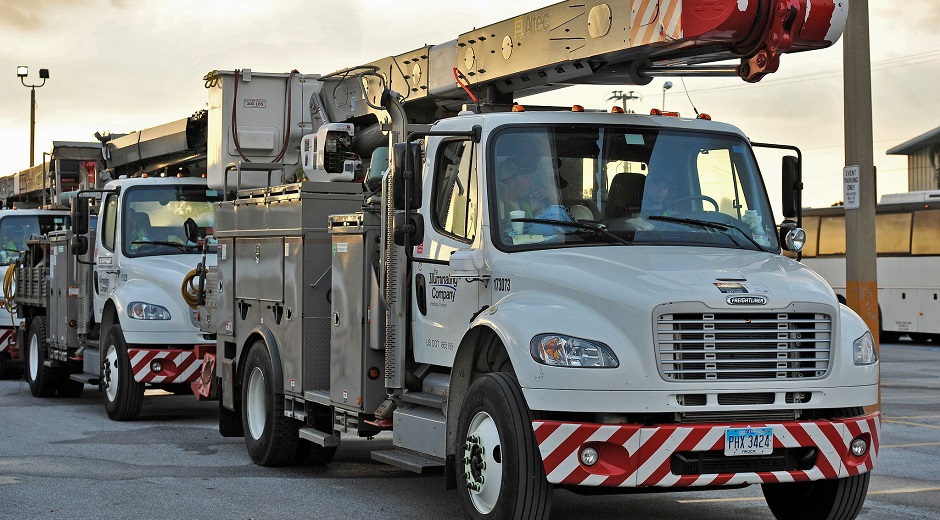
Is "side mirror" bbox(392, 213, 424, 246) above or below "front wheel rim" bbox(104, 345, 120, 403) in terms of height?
above

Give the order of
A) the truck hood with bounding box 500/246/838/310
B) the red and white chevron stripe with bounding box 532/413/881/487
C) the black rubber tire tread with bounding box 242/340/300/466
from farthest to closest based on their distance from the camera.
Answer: the black rubber tire tread with bounding box 242/340/300/466
the truck hood with bounding box 500/246/838/310
the red and white chevron stripe with bounding box 532/413/881/487

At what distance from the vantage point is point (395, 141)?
947 cm

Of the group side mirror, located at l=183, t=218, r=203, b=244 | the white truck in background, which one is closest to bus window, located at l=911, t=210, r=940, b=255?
the white truck in background

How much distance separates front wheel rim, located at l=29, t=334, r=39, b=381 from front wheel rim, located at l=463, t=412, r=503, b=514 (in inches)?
449

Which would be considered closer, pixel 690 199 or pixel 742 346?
pixel 742 346

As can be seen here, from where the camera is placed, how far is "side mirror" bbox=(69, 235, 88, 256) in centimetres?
1619

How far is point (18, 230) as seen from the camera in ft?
70.3

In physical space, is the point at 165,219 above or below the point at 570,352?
above

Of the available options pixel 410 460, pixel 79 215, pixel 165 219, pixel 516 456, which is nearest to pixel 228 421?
pixel 165 219

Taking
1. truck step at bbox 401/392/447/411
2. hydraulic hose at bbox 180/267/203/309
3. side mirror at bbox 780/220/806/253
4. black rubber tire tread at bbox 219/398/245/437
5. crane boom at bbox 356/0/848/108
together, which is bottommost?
black rubber tire tread at bbox 219/398/245/437

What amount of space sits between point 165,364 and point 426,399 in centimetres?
630

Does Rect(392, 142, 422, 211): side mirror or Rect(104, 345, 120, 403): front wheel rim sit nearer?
Rect(392, 142, 422, 211): side mirror

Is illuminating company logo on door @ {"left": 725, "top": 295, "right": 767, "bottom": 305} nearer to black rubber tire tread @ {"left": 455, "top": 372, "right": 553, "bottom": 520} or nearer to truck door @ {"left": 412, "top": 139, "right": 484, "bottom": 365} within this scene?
black rubber tire tread @ {"left": 455, "top": 372, "right": 553, "bottom": 520}

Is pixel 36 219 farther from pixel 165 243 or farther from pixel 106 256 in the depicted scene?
pixel 165 243
